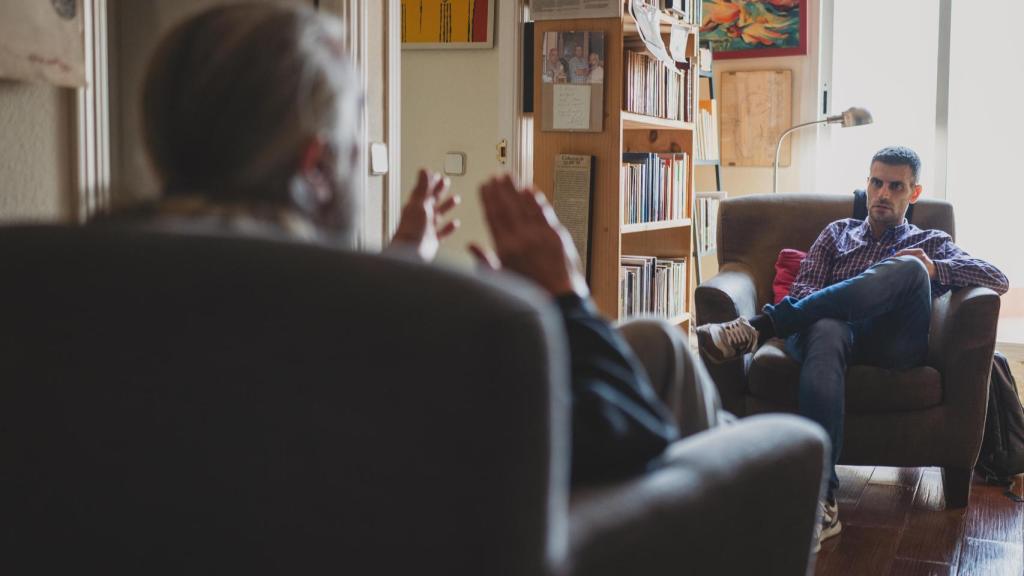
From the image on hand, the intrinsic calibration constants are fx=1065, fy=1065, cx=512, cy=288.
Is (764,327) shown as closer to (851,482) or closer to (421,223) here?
(851,482)

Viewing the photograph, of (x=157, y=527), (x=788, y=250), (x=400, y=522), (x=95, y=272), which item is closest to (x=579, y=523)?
(x=400, y=522)

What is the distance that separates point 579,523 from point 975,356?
224 centimetres

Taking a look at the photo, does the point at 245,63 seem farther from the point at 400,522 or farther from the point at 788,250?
the point at 788,250

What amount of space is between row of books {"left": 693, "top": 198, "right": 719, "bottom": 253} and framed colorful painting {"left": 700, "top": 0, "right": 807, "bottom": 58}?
36.1 inches

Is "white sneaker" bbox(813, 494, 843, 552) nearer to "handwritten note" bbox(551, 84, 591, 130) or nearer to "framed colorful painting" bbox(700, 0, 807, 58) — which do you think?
"handwritten note" bbox(551, 84, 591, 130)

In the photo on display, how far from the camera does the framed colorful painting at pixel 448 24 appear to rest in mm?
4598

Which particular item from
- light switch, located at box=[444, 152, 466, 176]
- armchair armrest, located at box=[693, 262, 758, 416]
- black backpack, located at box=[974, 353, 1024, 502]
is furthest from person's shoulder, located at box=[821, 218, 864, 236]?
light switch, located at box=[444, 152, 466, 176]

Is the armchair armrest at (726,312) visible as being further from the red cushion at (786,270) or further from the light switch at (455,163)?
the light switch at (455,163)

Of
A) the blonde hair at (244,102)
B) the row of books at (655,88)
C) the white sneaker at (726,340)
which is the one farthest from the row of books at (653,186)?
the blonde hair at (244,102)

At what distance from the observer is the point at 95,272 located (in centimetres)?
87

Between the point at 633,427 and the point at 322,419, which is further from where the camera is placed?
the point at 633,427

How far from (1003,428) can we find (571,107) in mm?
1774

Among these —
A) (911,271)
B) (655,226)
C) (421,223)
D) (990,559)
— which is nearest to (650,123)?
(655,226)

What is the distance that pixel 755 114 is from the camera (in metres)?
5.83
